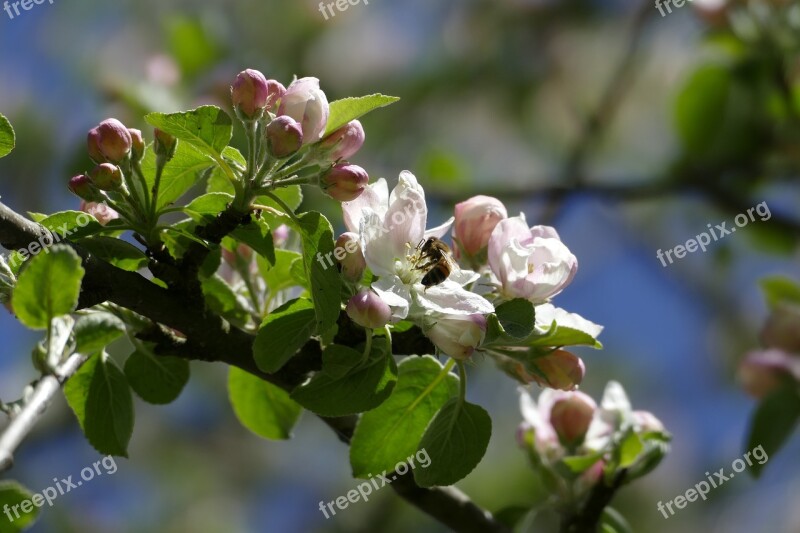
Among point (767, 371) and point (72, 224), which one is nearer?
point (72, 224)

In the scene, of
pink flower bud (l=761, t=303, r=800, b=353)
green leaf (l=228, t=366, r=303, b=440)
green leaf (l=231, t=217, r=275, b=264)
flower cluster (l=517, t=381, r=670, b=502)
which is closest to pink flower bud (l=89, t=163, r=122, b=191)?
green leaf (l=231, t=217, r=275, b=264)

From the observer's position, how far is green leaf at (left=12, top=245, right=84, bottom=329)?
0.73m

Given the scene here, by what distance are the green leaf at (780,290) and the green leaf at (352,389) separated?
4.06 ft

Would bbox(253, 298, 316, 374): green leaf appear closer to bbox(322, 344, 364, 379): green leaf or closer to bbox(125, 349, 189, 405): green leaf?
bbox(322, 344, 364, 379): green leaf

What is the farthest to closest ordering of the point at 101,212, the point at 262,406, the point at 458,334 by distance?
the point at 262,406
the point at 101,212
the point at 458,334

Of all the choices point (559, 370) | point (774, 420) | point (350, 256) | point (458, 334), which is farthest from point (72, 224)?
point (774, 420)

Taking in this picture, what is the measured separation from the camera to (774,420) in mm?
1650

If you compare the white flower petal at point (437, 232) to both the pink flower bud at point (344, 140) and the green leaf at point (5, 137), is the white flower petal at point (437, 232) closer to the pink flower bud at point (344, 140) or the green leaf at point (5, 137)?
the pink flower bud at point (344, 140)

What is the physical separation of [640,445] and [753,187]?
1663 millimetres

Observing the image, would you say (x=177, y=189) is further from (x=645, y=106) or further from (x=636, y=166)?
(x=645, y=106)

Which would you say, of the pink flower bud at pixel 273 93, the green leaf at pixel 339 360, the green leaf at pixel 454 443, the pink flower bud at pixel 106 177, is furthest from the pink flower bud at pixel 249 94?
the green leaf at pixel 454 443

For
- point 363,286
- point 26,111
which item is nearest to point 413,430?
point 363,286

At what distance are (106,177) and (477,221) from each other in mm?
374

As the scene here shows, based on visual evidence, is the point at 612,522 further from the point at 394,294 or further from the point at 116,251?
the point at 116,251
